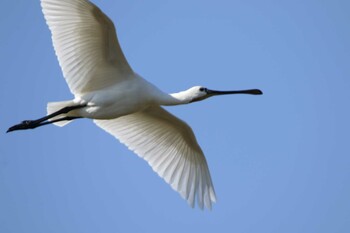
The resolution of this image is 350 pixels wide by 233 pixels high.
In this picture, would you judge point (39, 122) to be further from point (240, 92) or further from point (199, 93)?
point (240, 92)

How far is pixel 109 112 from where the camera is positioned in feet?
48.7

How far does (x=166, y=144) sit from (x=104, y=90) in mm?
2364

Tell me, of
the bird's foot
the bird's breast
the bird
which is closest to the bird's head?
the bird

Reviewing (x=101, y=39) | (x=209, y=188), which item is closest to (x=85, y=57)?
(x=101, y=39)

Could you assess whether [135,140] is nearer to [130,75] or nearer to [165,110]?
[165,110]

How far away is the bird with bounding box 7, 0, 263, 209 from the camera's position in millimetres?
14375

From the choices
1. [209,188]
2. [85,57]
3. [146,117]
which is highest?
[85,57]

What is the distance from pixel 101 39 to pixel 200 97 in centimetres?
215

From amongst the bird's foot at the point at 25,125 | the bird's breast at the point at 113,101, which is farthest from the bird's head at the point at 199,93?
the bird's foot at the point at 25,125

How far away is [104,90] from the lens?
49.2ft

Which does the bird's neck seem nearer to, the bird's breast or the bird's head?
the bird's head

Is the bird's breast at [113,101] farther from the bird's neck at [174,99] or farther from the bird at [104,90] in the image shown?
the bird's neck at [174,99]

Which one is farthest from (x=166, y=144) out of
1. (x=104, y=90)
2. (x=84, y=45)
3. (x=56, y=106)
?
(x=84, y=45)

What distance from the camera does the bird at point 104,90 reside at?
1438 centimetres
